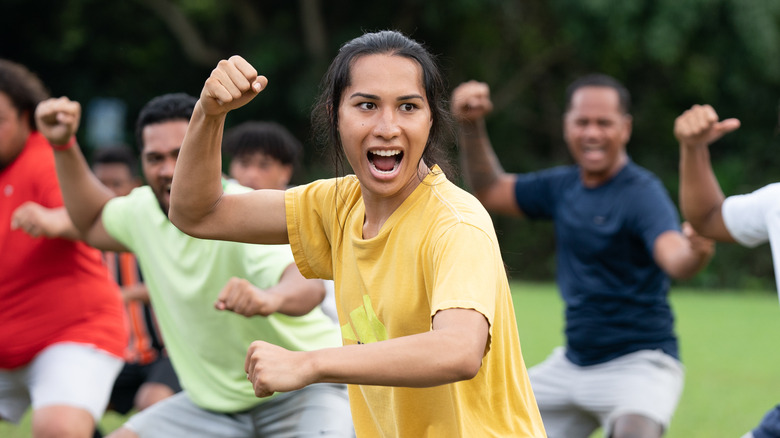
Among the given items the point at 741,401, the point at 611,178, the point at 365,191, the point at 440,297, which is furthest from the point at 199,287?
the point at 741,401

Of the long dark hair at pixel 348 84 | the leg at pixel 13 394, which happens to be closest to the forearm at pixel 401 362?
the long dark hair at pixel 348 84

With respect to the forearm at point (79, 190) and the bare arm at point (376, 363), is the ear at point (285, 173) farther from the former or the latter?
the bare arm at point (376, 363)

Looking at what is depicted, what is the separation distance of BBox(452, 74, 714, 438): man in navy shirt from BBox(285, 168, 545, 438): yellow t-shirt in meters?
2.03

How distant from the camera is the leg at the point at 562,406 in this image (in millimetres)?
5086

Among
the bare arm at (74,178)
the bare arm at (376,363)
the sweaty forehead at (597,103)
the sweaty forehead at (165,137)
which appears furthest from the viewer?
the sweaty forehead at (597,103)

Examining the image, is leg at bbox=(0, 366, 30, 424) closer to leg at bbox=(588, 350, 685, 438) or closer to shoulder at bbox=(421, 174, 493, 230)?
leg at bbox=(588, 350, 685, 438)

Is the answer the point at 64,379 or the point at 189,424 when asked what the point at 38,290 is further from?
the point at 189,424

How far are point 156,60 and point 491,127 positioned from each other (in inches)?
312

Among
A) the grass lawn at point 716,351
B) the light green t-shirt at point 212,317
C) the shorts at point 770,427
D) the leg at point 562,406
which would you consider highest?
the light green t-shirt at point 212,317

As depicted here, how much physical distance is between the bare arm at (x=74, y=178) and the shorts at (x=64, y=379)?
22.9 inches

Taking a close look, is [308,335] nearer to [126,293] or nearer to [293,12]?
[126,293]

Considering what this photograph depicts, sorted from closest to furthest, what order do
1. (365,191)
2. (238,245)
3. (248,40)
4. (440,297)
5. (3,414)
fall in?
(440,297), (365,191), (238,245), (3,414), (248,40)

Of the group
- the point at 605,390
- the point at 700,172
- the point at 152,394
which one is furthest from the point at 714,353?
the point at 700,172

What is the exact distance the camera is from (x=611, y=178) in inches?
210
